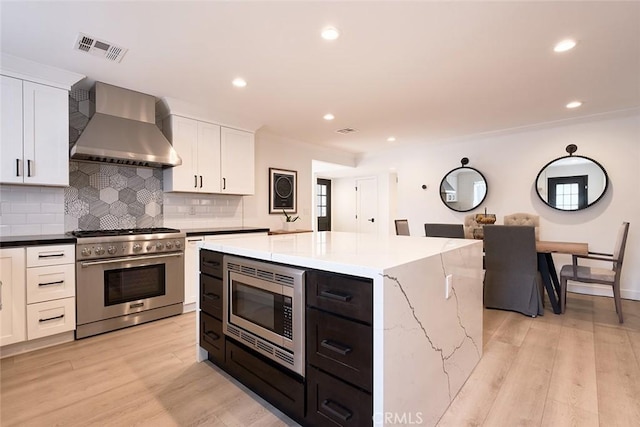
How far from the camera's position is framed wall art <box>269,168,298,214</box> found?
5.02m

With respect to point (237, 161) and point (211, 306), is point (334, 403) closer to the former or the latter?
point (211, 306)

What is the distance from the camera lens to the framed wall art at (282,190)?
502 centimetres

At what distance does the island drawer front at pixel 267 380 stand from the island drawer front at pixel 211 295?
0.77 feet

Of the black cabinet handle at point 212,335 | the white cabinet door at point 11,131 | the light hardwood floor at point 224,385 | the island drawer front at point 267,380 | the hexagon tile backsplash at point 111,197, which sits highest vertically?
the white cabinet door at point 11,131

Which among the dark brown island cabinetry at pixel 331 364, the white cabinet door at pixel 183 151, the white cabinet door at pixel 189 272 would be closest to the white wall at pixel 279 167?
the white cabinet door at pixel 183 151

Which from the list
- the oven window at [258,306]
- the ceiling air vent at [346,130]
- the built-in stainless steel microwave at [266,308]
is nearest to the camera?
the built-in stainless steel microwave at [266,308]

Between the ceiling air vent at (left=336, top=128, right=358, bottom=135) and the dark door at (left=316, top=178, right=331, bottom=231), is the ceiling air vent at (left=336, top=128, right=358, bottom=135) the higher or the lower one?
the higher one

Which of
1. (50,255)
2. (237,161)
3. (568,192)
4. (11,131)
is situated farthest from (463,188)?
(11,131)

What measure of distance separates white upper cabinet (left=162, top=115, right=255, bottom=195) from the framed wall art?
74 cm

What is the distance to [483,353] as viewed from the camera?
2357mm

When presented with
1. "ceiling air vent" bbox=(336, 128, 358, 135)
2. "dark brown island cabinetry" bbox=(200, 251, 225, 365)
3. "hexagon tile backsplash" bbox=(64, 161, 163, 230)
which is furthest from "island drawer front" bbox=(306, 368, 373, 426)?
"ceiling air vent" bbox=(336, 128, 358, 135)

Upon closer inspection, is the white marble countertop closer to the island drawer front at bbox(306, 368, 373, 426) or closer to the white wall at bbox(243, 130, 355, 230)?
the island drawer front at bbox(306, 368, 373, 426)

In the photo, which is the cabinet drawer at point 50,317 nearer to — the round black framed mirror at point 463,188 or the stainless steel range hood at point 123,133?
the stainless steel range hood at point 123,133

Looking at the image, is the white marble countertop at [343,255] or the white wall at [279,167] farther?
the white wall at [279,167]
